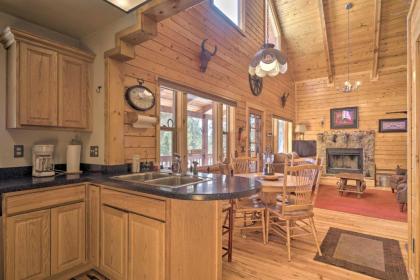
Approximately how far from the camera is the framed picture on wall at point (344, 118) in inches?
287

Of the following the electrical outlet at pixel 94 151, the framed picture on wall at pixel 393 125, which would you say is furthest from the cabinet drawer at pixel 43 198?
the framed picture on wall at pixel 393 125

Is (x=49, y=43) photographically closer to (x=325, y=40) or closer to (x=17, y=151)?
(x=17, y=151)

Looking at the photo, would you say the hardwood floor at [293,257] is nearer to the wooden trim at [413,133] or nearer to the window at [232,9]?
the wooden trim at [413,133]

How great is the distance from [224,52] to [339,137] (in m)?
5.19

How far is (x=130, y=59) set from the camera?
252 cm

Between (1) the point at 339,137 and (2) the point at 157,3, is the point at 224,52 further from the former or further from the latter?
(1) the point at 339,137

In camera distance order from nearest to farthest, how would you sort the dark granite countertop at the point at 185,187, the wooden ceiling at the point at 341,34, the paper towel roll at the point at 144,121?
the dark granite countertop at the point at 185,187, the paper towel roll at the point at 144,121, the wooden ceiling at the point at 341,34

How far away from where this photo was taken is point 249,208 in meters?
2.87

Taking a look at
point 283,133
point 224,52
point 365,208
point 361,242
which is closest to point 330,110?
point 283,133

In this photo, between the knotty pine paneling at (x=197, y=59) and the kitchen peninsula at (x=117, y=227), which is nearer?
the kitchen peninsula at (x=117, y=227)

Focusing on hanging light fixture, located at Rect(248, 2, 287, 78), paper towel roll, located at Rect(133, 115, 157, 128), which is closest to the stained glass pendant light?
hanging light fixture, located at Rect(248, 2, 287, 78)

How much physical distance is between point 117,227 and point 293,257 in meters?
1.86

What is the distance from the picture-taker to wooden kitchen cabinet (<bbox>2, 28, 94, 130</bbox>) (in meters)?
2.02

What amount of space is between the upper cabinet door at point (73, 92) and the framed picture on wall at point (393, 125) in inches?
306
